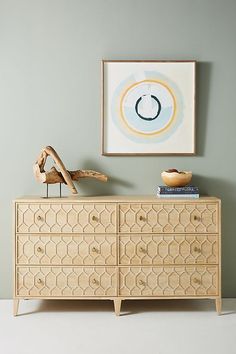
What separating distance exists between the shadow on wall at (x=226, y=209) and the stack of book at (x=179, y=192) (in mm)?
273

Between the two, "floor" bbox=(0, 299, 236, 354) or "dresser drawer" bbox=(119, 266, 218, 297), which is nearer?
"floor" bbox=(0, 299, 236, 354)

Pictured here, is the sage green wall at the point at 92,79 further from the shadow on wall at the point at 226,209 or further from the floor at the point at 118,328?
the floor at the point at 118,328

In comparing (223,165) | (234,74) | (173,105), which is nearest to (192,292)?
Answer: (223,165)

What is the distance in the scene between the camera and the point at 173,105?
3.90 meters

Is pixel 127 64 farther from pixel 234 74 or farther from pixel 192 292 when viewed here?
pixel 192 292

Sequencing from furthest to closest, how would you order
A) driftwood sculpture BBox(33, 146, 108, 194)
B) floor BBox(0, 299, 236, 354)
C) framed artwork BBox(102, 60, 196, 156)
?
framed artwork BBox(102, 60, 196, 156), driftwood sculpture BBox(33, 146, 108, 194), floor BBox(0, 299, 236, 354)

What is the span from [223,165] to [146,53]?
3.36 feet

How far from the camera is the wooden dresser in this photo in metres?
3.53

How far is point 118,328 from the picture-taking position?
328cm

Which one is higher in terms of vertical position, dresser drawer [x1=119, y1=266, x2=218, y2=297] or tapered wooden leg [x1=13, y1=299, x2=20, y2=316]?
A: dresser drawer [x1=119, y1=266, x2=218, y2=297]

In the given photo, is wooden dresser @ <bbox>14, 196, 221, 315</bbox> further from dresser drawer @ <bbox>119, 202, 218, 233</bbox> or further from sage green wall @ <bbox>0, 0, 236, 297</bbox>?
sage green wall @ <bbox>0, 0, 236, 297</bbox>

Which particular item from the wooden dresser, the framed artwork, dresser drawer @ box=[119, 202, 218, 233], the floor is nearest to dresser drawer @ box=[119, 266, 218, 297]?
the wooden dresser

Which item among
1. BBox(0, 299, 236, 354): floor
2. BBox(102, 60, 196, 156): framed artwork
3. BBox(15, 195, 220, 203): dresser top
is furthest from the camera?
BBox(102, 60, 196, 156): framed artwork

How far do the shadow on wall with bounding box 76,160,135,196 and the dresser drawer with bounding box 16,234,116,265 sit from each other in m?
0.49
